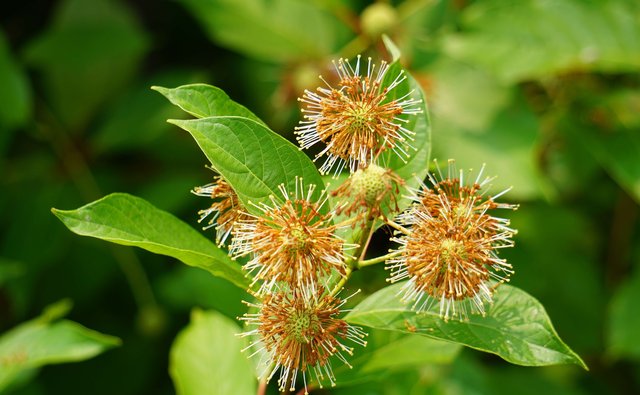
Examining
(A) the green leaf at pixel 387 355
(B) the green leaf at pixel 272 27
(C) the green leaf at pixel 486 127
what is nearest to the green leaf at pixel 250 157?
(A) the green leaf at pixel 387 355

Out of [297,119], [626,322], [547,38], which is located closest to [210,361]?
[297,119]

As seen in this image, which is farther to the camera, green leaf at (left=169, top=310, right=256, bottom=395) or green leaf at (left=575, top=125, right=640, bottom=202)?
green leaf at (left=575, top=125, right=640, bottom=202)

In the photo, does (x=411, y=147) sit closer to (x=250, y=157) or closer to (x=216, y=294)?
(x=250, y=157)

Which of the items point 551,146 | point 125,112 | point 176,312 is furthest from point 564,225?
point 125,112

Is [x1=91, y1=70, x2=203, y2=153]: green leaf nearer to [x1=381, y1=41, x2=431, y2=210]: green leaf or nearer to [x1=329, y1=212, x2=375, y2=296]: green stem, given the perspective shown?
[x1=381, y1=41, x2=431, y2=210]: green leaf

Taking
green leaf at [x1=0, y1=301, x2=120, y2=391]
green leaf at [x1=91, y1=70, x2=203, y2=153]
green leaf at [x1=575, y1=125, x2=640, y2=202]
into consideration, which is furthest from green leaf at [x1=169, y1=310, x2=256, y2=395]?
green leaf at [x1=575, y1=125, x2=640, y2=202]

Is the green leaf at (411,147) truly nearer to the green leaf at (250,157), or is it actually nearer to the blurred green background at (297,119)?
the green leaf at (250,157)
